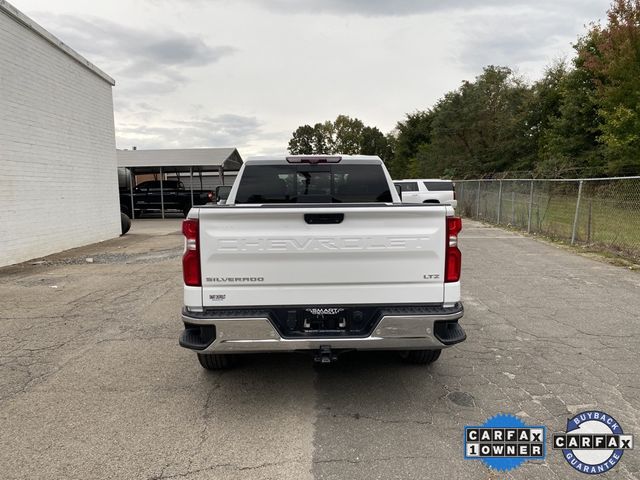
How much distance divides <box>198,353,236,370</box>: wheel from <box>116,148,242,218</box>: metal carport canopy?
20.8 m

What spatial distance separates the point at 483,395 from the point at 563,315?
2720mm

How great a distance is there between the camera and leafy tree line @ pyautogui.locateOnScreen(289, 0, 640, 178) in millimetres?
23000

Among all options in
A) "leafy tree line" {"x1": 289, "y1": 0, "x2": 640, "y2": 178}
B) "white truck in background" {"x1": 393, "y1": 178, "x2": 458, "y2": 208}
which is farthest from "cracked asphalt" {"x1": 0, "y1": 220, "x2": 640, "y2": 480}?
"leafy tree line" {"x1": 289, "y1": 0, "x2": 640, "y2": 178}

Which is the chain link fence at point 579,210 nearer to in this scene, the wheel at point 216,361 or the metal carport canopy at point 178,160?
the wheel at point 216,361

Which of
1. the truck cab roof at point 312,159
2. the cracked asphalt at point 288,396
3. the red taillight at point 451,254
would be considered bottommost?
the cracked asphalt at point 288,396

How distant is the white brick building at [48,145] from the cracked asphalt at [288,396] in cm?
479

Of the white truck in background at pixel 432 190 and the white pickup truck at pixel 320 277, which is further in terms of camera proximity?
the white truck in background at pixel 432 190

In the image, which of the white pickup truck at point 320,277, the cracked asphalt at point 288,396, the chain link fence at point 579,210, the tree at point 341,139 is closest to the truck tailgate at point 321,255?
the white pickup truck at point 320,277

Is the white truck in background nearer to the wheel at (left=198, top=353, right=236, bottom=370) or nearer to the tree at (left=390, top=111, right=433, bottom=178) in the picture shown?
the wheel at (left=198, top=353, right=236, bottom=370)

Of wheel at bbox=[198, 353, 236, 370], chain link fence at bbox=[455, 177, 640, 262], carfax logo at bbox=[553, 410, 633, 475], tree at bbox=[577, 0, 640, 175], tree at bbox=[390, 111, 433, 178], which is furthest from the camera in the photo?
tree at bbox=[390, 111, 433, 178]

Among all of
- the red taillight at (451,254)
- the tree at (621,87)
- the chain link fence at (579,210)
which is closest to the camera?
the red taillight at (451,254)

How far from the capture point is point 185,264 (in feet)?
9.84

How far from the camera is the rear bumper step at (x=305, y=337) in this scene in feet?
9.73

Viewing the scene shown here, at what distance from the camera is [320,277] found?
3029 millimetres
